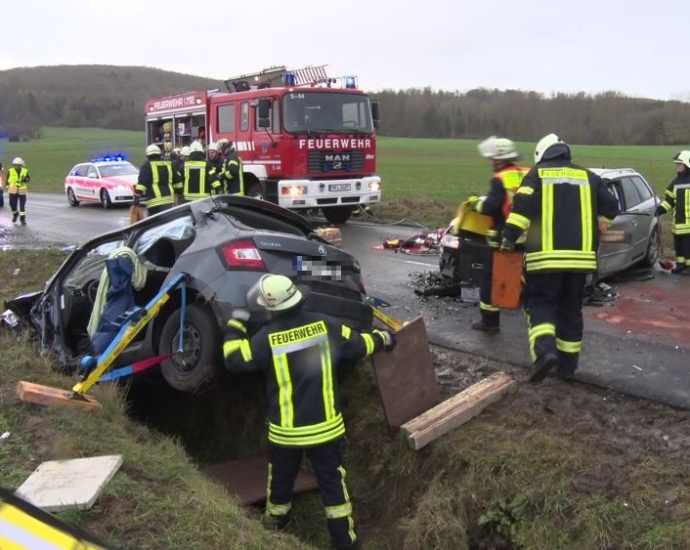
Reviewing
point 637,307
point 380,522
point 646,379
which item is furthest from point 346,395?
point 637,307

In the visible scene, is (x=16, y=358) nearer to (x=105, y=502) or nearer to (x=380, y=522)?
(x=105, y=502)

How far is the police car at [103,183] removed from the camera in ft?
67.1

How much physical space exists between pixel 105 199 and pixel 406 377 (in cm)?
1784

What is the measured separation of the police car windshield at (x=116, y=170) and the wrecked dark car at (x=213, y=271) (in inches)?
652

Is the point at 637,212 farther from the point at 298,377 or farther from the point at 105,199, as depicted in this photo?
the point at 105,199

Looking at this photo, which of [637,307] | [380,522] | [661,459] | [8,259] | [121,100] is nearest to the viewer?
[661,459]

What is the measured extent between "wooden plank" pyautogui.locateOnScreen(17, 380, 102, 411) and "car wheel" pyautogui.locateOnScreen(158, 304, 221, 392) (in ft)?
1.72

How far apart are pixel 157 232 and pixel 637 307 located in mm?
5141

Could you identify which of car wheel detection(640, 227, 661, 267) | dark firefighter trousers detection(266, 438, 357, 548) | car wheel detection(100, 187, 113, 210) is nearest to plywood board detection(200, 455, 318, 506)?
dark firefighter trousers detection(266, 438, 357, 548)

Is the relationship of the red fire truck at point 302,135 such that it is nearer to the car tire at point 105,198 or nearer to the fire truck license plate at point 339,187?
the fire truck license plate at point 339,187

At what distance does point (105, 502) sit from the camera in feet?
11.1

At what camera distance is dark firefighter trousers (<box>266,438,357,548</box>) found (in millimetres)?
3979

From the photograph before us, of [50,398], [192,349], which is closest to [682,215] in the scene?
[192,349]

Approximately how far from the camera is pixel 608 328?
6.65 m
